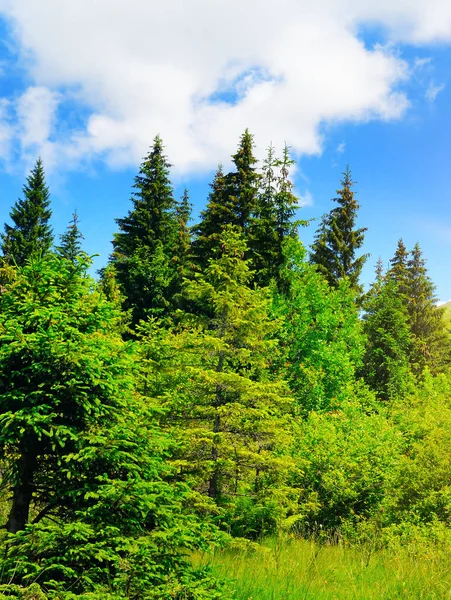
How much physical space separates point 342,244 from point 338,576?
95.5 feet

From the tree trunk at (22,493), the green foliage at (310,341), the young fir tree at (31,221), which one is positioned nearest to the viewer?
the tree trunk at (22,493)

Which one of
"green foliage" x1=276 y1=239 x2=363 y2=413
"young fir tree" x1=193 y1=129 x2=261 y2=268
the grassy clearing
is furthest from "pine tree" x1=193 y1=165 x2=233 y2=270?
the grassy clearing

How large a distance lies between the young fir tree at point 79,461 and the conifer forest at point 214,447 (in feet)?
0.08

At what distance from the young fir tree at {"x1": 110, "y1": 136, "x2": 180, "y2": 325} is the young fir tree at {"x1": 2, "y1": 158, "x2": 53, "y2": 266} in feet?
35.8

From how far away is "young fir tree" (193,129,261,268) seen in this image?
27.7m

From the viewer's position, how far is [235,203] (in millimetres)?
28344

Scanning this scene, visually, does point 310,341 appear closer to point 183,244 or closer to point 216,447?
point 216,447

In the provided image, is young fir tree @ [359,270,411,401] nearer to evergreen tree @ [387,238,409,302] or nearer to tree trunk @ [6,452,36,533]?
evergreen tree @ [387,238,409,302]

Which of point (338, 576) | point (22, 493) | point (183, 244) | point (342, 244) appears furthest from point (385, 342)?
point (22, 493)

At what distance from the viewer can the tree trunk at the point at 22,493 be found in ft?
14.8

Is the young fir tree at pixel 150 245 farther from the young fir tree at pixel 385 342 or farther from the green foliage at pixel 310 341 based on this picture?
the young fir tree at pixel 385 342

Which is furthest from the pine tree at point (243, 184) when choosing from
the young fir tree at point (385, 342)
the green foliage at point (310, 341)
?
the young fir tree at point (385, 342)

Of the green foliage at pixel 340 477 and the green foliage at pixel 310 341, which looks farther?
the green foliage at pixel 310 341

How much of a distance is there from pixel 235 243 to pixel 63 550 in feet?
28.2
